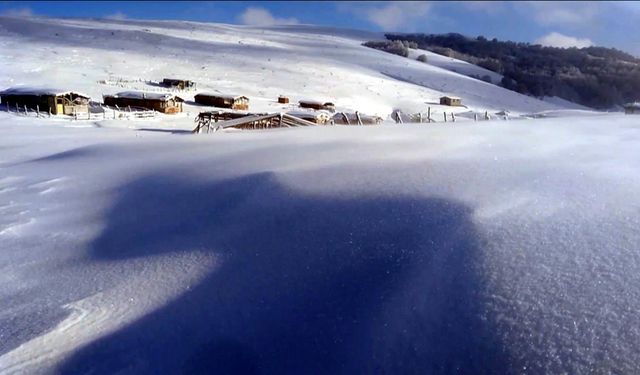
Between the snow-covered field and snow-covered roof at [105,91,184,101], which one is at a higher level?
the snow-covered field

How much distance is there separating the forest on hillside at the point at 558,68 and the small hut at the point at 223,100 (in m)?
45.2

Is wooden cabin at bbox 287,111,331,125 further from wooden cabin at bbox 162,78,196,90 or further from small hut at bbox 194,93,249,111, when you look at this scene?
wooden cabin at bbox 162,78,196,90

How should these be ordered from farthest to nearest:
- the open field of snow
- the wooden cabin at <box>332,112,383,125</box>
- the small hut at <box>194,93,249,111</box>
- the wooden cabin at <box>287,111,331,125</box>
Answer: the small hut at <box>194,93,249,111</box>, the wooden cabin at <box>287,111,331,125</box>, the wooden cabin at <box>332,112,383,125</box>, the open field of snow

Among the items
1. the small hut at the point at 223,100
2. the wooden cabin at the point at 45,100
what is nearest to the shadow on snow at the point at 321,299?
the wooden cabin at the point at 45,100

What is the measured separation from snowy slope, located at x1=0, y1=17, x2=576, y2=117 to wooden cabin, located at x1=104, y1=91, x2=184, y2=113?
2.39m

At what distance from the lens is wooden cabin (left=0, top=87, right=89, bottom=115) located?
102ft

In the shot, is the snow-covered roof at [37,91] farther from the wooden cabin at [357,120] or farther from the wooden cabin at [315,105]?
the wooden cabin at [357,120]

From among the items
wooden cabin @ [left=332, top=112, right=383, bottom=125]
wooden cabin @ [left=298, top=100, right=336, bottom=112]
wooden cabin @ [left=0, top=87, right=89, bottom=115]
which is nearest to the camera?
wooden cabin @ [left=332, top=112, right=383, bottom=125]

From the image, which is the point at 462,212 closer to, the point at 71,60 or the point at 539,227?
the point at 539,227

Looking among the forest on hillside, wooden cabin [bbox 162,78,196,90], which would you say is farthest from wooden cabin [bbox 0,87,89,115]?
the forest on hillside

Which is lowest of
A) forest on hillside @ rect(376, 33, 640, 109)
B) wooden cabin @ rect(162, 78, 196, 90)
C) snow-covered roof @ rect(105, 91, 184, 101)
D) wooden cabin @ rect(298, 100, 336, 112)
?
wooden cabin @ rect(298, 100, 336, 112)

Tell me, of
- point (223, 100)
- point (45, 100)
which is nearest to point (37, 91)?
point (45, 100)

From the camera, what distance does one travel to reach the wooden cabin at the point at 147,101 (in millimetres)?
34125

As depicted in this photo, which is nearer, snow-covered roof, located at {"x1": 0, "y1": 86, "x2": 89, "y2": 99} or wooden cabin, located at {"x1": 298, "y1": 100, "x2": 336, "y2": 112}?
snow-covered roof, located at {"x1": 0, "y1": 86, "x2": 89, "y2": 99}
